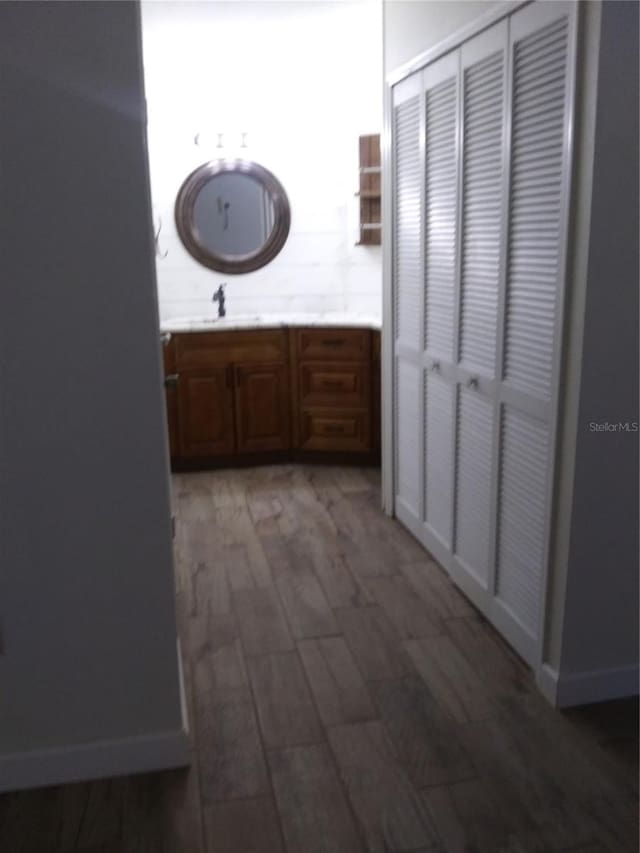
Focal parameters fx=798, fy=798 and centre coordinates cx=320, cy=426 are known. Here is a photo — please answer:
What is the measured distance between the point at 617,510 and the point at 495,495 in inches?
19.8

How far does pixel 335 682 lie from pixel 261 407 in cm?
236

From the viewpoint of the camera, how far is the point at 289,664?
258 centimetres

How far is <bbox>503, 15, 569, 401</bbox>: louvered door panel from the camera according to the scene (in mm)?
2123

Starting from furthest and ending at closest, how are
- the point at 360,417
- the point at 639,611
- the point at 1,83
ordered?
the point at 360,417, the point at 639,611, the point at 1,83

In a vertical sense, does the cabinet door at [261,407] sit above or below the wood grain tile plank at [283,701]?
above

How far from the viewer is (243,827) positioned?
1886 mm

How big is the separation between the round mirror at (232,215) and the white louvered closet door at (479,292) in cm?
232

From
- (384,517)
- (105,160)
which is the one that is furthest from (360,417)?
(105,160)

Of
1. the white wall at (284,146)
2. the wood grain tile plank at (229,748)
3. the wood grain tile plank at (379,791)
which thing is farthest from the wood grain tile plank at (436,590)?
the white wall at (284,146)

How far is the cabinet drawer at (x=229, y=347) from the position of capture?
14.5 ft

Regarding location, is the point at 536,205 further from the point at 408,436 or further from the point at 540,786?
the point at 540,786

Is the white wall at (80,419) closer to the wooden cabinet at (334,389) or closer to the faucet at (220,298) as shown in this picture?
the wooden cabinet at (334,389)

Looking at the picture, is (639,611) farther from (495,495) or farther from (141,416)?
(141,416)

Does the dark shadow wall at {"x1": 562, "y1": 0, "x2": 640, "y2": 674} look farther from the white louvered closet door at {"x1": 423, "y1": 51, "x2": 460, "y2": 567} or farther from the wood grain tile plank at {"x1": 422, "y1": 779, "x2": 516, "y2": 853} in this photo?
the white louvered closet door at {"x1": 423, "y1": 51, "x2": 460, "y2": 567}
